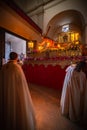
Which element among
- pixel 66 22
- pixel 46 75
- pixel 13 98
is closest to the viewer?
pixel 13 98

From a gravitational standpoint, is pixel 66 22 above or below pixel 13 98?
above

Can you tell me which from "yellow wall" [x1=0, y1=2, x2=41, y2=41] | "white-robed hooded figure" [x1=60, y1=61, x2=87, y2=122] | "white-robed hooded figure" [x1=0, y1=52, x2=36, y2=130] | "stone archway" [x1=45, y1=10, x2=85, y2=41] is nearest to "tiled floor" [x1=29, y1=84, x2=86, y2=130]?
"white-robed hooded figure" [x1=60, y1=61, x2=87, y2=122]

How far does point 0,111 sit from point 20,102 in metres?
0.42

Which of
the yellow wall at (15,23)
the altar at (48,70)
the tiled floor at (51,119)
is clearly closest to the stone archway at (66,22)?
the yellow wall at (15,23)

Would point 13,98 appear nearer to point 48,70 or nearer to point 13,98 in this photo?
point 13,98

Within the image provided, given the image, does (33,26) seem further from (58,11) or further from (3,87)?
(3,87)

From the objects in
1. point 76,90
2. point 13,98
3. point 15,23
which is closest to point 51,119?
point 76,90

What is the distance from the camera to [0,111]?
215cm

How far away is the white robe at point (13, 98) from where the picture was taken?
2.02m

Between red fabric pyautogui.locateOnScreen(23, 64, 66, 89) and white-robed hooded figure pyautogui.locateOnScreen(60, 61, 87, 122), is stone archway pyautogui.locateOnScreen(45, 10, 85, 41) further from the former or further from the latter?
white-robed hooded figure pyautogui.locateOnScreen(60, 61, 87, 122)

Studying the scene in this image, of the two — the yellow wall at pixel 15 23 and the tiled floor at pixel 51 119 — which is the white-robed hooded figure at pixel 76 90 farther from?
the yellow wall at pixel 15 23

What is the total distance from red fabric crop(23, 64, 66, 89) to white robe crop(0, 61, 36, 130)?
13.3 ft

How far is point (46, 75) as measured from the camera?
6.88m

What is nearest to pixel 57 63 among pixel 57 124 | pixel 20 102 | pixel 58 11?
pixel 57 124
